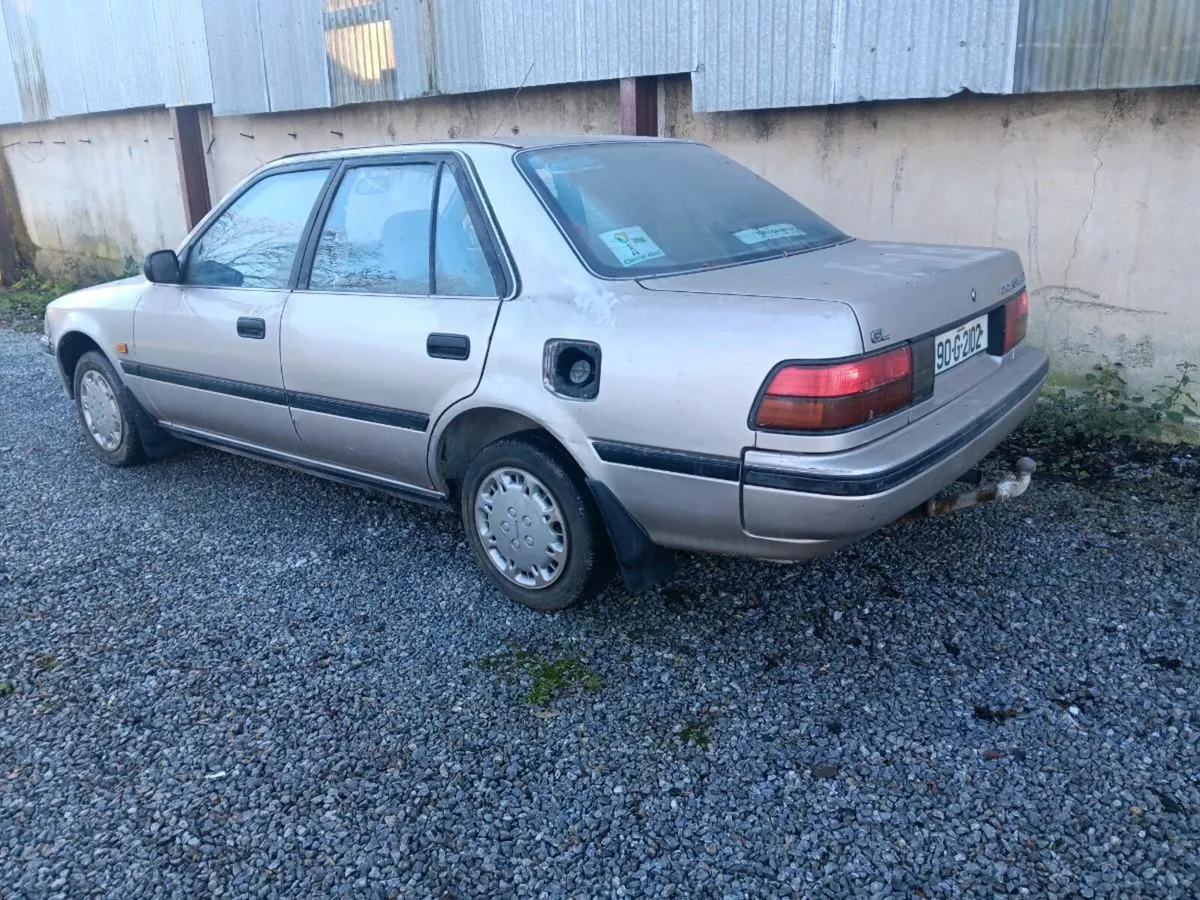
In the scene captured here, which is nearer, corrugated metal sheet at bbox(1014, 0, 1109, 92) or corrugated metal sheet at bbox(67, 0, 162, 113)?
corrugated metal sheet at bbox(1014, 0, 1109, 92)

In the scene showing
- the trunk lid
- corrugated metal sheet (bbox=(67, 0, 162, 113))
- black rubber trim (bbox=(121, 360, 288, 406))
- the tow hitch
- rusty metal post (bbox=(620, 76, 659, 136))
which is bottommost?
the tow hitch

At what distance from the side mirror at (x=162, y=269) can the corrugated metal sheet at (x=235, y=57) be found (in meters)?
5.58

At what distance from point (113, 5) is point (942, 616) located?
458 inches

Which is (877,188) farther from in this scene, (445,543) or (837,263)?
(445,543)

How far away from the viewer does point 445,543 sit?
4441 mm

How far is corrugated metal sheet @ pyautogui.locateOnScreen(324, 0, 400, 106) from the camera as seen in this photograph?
8.45 metres

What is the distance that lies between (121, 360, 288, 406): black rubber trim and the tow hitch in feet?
8.59

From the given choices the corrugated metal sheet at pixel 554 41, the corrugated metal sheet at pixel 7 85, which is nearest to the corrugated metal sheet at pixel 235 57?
the corrugated metal sheet at pixel 554 41

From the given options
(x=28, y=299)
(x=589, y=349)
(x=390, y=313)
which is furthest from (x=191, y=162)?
(x=589, y=349)

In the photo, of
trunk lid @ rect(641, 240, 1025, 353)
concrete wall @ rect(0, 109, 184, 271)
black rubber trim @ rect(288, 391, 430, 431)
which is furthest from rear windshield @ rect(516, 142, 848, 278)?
concrete wall @ rect(0, 109, 184, 271)

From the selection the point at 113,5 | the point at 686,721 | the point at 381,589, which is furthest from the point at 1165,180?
the point at 113,5

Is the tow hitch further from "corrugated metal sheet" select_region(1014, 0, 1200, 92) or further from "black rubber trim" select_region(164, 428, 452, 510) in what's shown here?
"corrugated metal sheet" select_region(1014, 0, 1200, 92)

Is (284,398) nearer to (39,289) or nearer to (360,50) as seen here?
(360,50)

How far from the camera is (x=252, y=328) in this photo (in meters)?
4.35
